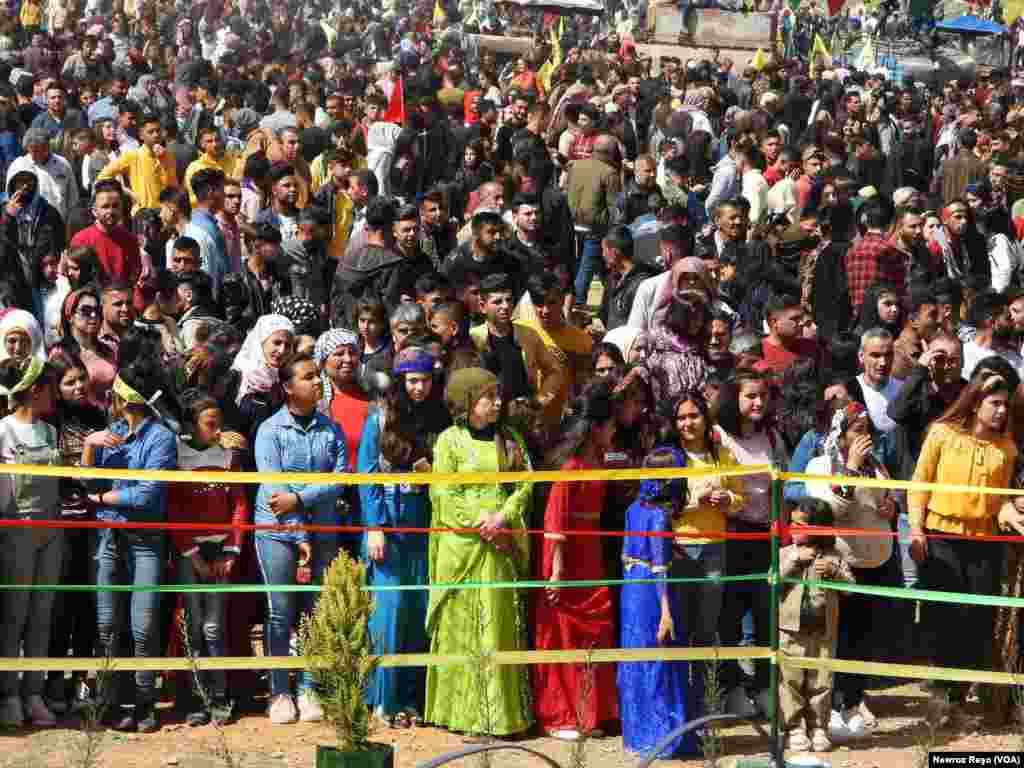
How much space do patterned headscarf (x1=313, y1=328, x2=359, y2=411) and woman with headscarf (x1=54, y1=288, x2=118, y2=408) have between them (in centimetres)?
99

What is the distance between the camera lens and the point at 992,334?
11.6 m

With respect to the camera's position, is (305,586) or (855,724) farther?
(855,724)

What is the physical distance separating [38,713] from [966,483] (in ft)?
13.4

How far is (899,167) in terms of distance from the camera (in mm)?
21891

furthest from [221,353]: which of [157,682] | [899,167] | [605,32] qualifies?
[605,32]

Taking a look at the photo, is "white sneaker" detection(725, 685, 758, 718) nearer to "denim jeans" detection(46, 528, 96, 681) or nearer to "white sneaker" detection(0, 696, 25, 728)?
"denim jeans" detection(46, 528, 96, 681)

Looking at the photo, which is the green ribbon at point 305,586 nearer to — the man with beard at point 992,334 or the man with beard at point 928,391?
the man with beard at point 928,391

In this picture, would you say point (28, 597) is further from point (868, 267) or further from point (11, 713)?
point (868, 267)

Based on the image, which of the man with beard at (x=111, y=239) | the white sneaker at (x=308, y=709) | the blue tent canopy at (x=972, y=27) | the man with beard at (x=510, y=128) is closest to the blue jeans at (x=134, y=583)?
the white sneaker at (x=308, y=709)

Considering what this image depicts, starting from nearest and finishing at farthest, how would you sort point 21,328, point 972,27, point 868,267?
point 21,328 < point 868,267 < point 972,27

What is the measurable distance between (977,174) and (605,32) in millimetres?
25497

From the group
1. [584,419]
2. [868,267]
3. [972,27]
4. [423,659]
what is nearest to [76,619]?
[423,659]

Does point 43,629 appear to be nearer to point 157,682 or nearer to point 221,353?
point 157,682

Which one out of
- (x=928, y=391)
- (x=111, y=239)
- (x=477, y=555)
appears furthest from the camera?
(x=111, y=239)
